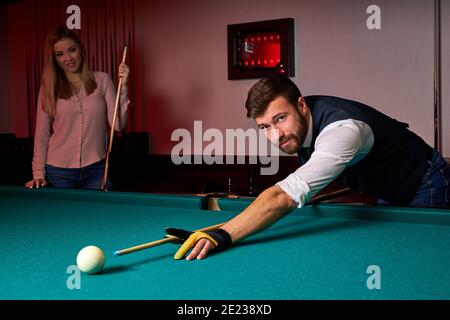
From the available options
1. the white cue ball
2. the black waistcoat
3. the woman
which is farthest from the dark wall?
the white cue ball

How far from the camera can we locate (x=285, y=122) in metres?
1.91

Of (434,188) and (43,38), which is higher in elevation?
(43,38)

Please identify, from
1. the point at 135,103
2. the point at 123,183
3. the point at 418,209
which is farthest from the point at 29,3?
the point at 418,209

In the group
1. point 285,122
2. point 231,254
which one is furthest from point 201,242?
point 285,122

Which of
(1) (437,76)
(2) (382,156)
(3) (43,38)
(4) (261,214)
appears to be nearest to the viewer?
(4) (261,214)

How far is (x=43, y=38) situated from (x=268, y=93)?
12.8ft

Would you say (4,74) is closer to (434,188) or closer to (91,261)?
(434,188)

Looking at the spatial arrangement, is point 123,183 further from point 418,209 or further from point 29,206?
point 418,209

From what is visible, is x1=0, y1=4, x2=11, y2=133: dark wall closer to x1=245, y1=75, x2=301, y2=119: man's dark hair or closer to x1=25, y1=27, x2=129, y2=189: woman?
x1=25, y1=27, x2=129, y2=189: woman

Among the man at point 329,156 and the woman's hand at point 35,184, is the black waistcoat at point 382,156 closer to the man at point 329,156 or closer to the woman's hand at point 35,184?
the man at point 329,156

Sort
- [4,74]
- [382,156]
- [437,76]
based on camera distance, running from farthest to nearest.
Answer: [4,74] → [437,76] → [382,156]

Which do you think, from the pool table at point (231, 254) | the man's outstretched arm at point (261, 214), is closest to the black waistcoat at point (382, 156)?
the pool table at point (231, 254)

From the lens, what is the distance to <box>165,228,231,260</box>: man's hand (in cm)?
135

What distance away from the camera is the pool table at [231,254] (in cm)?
107
